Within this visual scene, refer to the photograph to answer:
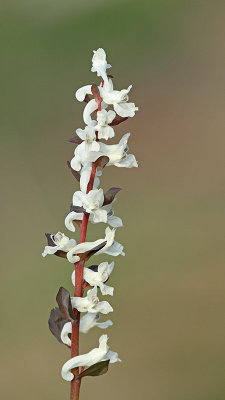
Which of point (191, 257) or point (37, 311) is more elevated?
point (191, 257)

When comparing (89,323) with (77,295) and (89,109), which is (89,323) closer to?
(77,295)

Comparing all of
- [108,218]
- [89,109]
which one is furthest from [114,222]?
[89,109]

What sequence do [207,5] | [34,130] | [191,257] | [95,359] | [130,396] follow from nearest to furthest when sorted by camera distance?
[95,359] → [130,396] → [191,257] → [34,130] → [207,5]

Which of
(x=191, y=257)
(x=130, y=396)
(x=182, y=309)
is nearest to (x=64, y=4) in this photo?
(x=191, y=257)

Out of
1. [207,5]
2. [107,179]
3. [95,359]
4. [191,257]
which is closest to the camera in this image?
[95,359]

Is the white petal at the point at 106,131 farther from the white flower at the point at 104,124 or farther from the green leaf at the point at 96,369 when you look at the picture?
the green leaf at the point at 96,369

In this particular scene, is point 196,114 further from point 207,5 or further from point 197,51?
point 207,5
